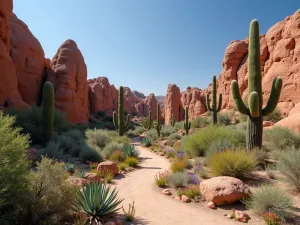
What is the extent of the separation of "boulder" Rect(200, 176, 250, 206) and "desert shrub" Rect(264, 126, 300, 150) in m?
5.08

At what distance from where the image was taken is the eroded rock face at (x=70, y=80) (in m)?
23.9

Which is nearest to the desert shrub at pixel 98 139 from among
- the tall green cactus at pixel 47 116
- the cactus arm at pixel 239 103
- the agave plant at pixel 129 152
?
the tall green cactus at pixel 47 116

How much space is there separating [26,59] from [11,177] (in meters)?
22.1

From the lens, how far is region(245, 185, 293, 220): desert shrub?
4.21 meters

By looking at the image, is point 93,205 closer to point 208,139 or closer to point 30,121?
point 208,139

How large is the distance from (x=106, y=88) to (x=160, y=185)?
45142 millimetres

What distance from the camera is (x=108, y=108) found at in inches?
1918

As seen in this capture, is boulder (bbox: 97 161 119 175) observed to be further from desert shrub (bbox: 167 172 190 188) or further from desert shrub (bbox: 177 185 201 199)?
desert shrub (bbox: 177 185 201 199)

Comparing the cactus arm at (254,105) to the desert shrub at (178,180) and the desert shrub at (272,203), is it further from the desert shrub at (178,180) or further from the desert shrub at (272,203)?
the desert shrub at (272,203)

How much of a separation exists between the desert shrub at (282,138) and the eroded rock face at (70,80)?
68.4ft

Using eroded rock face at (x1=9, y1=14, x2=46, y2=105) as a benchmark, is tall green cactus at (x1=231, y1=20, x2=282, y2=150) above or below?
below

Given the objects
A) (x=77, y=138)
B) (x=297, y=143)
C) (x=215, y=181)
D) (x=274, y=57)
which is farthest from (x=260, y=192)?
(x=274, y=57)

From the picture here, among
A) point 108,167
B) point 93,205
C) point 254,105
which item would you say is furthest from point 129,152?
point 93,205

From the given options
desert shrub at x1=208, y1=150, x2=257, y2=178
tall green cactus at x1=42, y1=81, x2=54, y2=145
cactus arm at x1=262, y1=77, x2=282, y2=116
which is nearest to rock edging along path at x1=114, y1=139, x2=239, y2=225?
desert shrub at x1=208, y1=150, x2=257, y2=178
